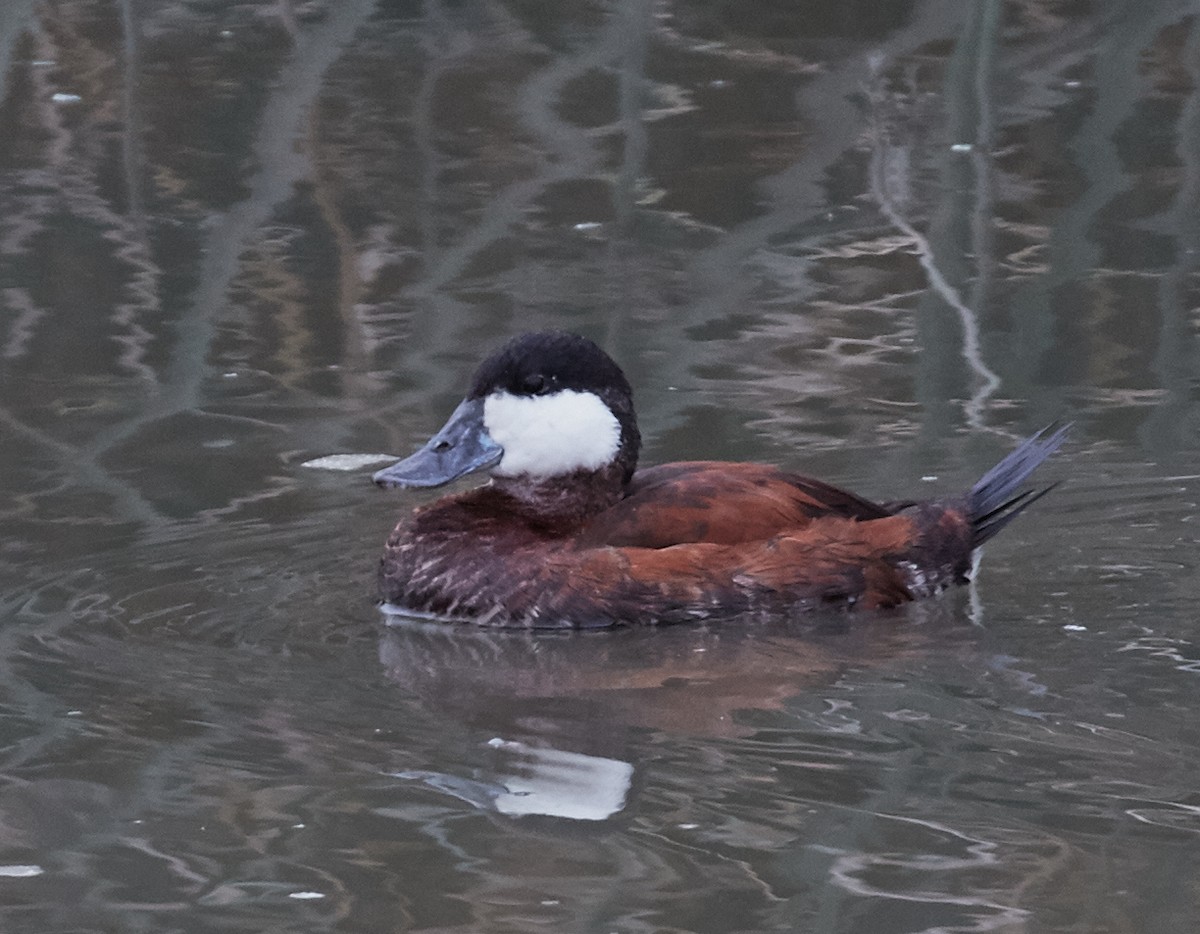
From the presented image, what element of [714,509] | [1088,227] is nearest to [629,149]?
[1088,227]

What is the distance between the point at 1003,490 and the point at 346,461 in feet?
6.21

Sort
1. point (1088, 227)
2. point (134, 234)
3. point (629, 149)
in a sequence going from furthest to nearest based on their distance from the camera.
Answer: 1. point (629, 149)
2. point (134, 234)
3. point (1088, 227)

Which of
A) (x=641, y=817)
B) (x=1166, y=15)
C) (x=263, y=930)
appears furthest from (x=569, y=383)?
(x=1166, y=15)

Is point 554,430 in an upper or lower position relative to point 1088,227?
lower

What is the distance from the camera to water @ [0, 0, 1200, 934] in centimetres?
425

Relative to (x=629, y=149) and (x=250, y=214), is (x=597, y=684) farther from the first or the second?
A: (x=629, y=149)

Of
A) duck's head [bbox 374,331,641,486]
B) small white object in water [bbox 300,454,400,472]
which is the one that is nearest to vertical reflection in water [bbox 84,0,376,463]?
small white object in water [bbox 300,454,400,472]

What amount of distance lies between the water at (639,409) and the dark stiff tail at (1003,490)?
→ 0.48ft

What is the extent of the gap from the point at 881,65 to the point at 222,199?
11.5ft

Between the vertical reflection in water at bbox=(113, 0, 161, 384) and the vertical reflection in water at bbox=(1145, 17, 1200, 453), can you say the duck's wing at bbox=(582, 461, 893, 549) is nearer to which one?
the vertical reflection in water at bbox=(1145, 17, 1200, 453)

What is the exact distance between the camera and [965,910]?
3.91m

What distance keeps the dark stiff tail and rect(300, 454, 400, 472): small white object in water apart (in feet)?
5.62

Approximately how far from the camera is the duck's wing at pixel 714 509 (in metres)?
5.82

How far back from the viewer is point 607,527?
5.84 metres
